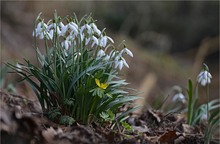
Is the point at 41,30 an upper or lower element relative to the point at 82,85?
upper

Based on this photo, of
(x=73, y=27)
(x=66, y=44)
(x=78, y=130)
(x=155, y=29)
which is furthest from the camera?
(x=155, y=29)

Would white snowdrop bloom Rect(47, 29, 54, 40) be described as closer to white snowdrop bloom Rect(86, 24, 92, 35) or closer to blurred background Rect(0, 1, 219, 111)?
white snowdrop bloom Rect(86, 24, 92, 35)

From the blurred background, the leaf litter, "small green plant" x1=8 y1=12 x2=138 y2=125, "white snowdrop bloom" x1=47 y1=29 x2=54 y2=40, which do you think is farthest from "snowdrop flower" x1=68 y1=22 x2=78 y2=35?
the blurred background

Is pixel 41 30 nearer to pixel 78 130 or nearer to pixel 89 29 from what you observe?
pixel 89 29

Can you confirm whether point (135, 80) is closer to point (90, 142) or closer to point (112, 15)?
point (112, 15)

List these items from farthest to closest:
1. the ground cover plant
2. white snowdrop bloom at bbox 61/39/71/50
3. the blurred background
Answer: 1. the blurred background
2. white snowdrop bloom at bbox 61/39/71/50
3. the ground cover plant

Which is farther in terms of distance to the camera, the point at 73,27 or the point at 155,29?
the point at 155,29

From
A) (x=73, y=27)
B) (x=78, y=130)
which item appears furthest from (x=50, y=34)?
(x=78, y=130)
